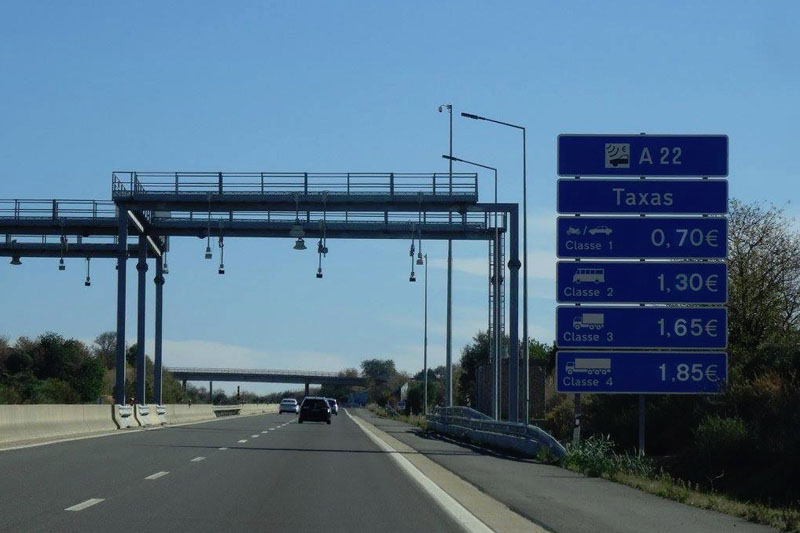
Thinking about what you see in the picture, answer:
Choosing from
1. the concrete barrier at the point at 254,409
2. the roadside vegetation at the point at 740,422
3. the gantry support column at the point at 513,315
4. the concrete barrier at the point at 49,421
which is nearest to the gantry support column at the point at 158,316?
the concrete barrier at the point at 49,421

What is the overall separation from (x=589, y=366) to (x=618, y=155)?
4.94 meters

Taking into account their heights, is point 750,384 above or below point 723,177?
below

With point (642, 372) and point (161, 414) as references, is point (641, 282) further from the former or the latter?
point (161, 414)

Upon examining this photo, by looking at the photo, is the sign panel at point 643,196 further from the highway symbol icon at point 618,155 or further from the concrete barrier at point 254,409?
the concrete barrier at point 254,409

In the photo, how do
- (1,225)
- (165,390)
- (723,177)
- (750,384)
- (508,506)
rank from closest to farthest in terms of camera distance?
(508,506), (723,177), (750,384), (1,225), (165,390)

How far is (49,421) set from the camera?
32656mm

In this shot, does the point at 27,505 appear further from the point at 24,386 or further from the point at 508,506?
the point at 24,386

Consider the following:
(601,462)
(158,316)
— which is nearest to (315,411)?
(158,316)

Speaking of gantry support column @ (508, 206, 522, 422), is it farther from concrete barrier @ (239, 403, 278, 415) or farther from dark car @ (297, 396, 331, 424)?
→ concrete barrier @ (239, 403, 278, 415)

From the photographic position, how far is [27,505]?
13875 millimetres

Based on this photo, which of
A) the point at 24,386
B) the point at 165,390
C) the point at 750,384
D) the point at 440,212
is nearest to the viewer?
the point at 750,384

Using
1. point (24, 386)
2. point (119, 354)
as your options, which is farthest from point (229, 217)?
→ point (24, 386)

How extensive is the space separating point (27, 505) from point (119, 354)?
103 ft

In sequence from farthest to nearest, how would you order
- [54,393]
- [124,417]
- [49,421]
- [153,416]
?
1. [54,393]
2. [153,416]
3. [124,417]
4. [49,421]
